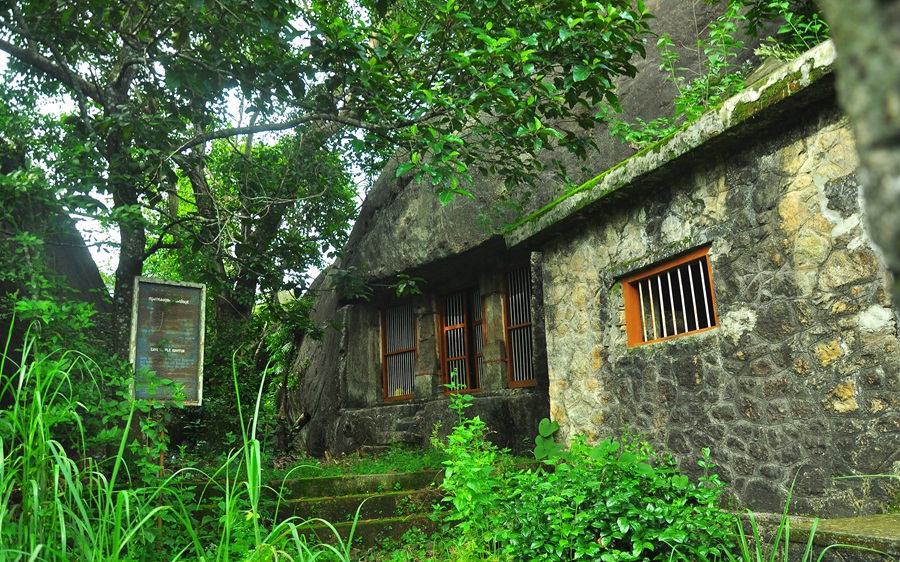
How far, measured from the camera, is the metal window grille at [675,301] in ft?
17.3

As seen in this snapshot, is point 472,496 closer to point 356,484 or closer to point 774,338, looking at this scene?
point 774,338

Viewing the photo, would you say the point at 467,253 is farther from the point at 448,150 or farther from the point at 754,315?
the point at 754,315

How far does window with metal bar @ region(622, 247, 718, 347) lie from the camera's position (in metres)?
5.27

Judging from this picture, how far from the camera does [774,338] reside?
4.56m

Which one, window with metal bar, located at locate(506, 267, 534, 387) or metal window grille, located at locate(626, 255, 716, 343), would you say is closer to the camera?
metal window grille, located at locate(626, 255, 716, 343)

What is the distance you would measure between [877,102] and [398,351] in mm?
11111

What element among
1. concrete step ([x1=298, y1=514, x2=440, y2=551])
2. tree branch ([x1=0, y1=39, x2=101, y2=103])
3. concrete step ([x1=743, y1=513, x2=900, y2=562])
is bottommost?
concrete step ([x1=298, y1=514, x2=440, y2=551])

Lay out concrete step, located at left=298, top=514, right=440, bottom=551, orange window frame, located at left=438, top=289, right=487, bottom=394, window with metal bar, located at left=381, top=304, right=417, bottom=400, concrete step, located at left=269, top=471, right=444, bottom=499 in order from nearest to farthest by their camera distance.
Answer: concrete step, located at left=298, top=514, right=440, bottom=551
concrete step, located at left=269, top=471, right=444, bottom=499
orange window frame, located at left=438, top=289, right=487, bottom=394
window with metal bar, located at left=381, top=304, right=417, bottom=400

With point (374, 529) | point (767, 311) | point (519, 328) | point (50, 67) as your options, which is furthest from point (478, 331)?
point (50, 67)

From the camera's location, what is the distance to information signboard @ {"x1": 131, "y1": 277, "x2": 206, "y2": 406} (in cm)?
521

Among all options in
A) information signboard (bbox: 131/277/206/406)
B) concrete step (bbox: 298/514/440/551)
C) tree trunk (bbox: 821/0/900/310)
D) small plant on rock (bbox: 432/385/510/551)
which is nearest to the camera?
tree trunk (bbox: 821/0/900/310)

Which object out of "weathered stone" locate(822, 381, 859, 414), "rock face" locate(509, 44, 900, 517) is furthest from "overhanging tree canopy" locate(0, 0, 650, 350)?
"weathered stone" locate(822, 381, 859, 414)

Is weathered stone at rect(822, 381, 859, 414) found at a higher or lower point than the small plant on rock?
higher

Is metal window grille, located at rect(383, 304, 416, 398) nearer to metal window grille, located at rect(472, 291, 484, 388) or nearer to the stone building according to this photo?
metal window grille, located at rect(472, 291, 484, 388)
